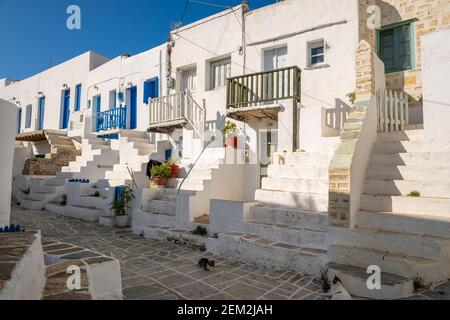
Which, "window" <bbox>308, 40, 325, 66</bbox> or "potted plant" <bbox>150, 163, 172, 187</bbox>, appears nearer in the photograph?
"potted plant" <bbox>150, 163, 172, 187</bbox>

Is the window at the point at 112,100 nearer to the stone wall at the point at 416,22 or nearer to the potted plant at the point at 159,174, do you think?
the potted plant at the point at 159,174

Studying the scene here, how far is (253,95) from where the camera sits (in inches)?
Result: 412

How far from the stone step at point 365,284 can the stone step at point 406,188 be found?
1779mm

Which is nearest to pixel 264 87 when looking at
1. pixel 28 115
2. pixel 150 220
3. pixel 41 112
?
pixel 150 220

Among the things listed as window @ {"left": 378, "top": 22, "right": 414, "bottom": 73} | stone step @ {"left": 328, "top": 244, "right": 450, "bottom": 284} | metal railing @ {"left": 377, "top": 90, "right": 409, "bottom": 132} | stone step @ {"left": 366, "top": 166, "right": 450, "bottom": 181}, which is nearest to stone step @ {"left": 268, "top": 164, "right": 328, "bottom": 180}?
stone step @ {"left": 366, "top": 166, "right": 450, "bottom": 181}

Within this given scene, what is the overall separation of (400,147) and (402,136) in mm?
376

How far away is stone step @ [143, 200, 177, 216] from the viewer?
799 cm

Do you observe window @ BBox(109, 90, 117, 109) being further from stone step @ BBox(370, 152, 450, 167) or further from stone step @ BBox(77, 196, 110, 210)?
stone step @ BBox(370, 152, 450, 167)

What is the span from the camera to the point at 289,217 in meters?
5.84

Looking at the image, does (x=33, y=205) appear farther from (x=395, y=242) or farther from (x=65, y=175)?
(x=395, y=242)

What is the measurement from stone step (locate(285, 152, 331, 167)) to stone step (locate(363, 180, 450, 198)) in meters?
1.55

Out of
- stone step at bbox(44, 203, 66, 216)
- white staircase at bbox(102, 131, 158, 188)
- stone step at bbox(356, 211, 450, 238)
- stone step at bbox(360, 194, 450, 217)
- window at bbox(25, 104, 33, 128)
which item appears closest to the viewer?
stone step at bbox(356, 211, 450, 238)
